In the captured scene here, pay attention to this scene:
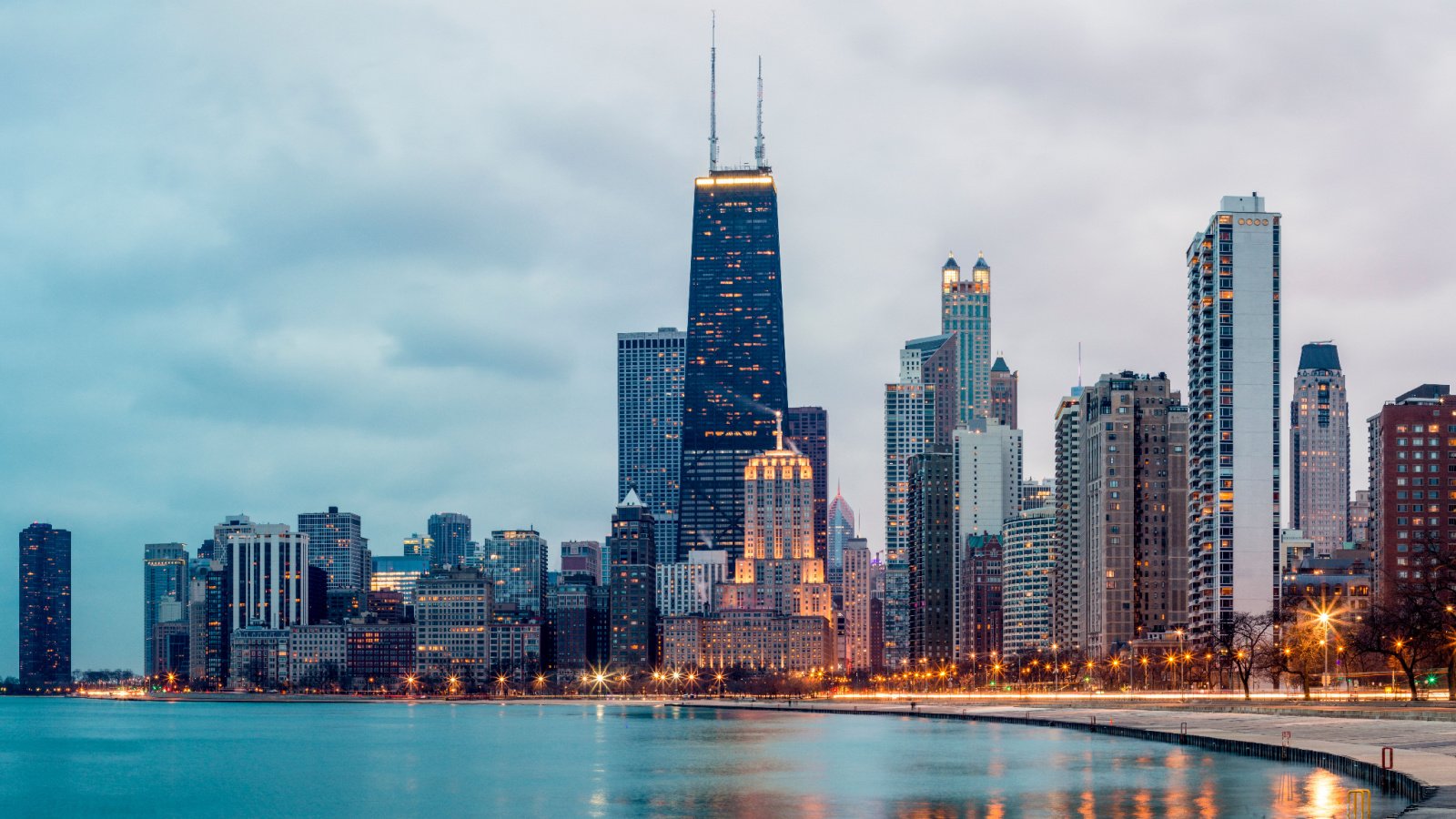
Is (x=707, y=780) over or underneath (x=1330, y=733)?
underneath

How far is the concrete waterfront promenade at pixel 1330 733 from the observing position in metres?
81.7

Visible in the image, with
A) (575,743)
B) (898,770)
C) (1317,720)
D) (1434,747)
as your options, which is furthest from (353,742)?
(1434,747)

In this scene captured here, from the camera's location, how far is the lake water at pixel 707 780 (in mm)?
98125

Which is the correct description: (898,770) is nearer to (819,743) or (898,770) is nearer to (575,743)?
(819,743)

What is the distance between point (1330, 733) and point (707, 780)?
43623 millimetres

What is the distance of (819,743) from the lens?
547 ft

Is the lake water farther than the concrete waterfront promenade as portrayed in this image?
Yes

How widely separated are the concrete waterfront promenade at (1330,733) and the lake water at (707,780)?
1.73 meters

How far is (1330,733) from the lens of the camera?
117 meters

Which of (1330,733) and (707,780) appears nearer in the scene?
(1330,733)

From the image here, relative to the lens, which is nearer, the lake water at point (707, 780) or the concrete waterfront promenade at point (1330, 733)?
the concrete waterfront promenade at point (1330, 733)

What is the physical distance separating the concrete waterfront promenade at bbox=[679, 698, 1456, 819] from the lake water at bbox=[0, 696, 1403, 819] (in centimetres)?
173

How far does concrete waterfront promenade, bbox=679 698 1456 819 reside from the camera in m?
81.7

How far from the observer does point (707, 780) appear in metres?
124
